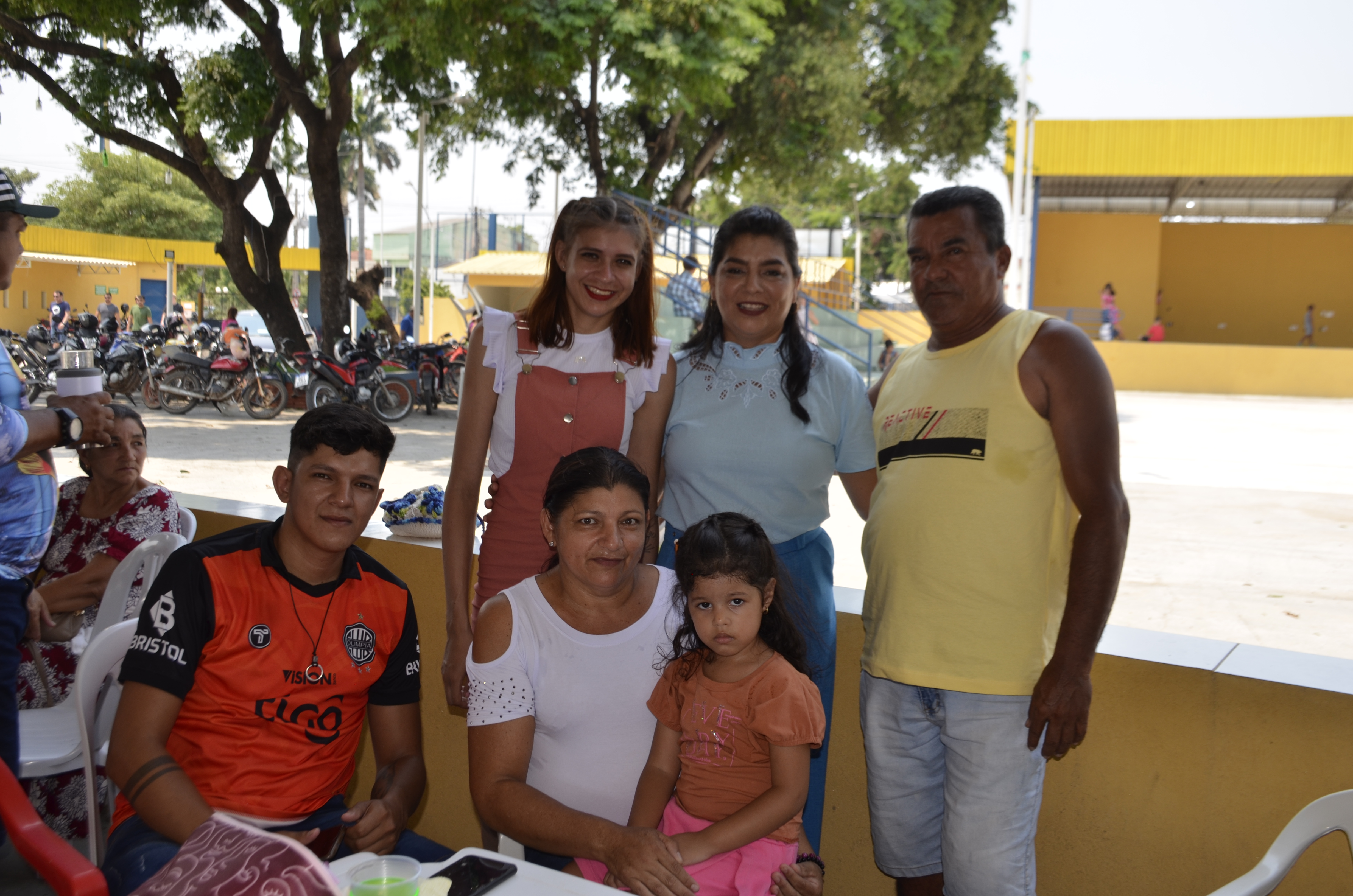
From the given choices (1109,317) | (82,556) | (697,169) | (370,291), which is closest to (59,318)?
(370,291)

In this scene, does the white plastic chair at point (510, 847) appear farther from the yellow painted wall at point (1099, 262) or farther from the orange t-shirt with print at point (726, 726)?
the yellow painted wall at point (1099, 262)

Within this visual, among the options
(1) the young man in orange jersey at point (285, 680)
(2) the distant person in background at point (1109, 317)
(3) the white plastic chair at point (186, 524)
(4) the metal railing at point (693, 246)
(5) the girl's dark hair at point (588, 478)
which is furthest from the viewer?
(2) the distant person in background at point (1109, 317)

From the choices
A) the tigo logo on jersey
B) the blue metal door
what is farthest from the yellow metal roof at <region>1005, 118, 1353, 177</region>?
the blue metal door

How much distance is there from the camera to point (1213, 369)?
74.4 feet

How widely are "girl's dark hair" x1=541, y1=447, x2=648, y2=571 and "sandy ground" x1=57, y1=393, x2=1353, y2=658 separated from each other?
2.91 metres

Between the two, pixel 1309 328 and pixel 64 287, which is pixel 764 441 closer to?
pixel 1309 328

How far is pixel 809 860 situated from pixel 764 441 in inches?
34.8

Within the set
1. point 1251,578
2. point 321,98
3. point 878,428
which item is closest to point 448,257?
point 321,98

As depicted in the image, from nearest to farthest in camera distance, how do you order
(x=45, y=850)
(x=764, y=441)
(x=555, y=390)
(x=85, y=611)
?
(x=45, y=850) → (x=764, y=441) → (x=555, y=390) → (x=85, y=611)

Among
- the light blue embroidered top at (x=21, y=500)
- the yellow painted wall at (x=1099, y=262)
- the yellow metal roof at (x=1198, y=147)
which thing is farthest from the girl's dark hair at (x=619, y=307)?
the yellow painted wall at (x=1099, y=262)

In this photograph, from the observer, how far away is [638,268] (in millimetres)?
2350

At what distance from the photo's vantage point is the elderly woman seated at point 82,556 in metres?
2.94

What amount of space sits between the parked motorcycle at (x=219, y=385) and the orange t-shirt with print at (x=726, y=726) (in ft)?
40.7

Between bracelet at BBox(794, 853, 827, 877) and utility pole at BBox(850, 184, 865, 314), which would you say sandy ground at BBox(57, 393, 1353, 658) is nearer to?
bracelet at BBox(794, 853, 827, 877)
